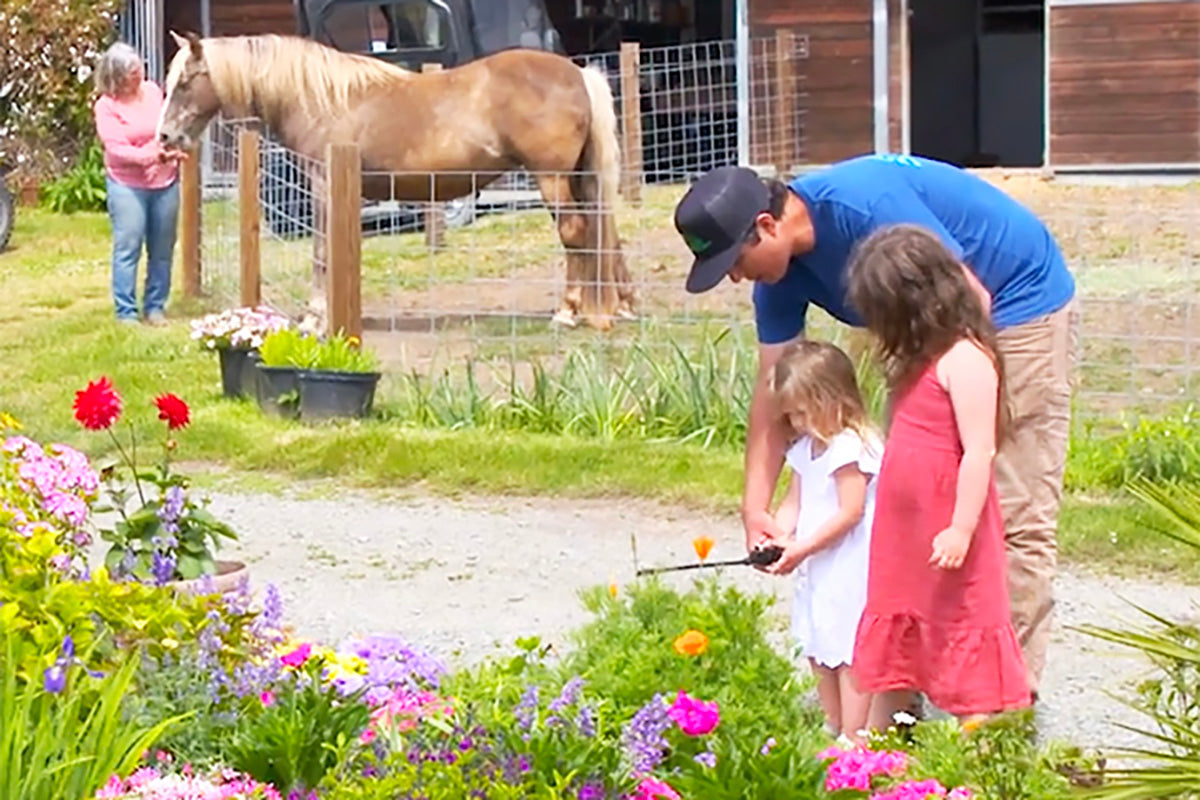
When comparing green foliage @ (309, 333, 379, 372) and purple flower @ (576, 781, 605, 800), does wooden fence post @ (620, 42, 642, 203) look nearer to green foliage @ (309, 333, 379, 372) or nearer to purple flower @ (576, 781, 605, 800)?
green foliage @ (309, 333, 379, 372)

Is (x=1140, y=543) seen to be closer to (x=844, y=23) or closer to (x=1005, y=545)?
(x=1005, y=545)

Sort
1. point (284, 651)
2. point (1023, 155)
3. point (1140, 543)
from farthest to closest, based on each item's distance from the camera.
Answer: point (1023, 155), point (1140, 543), point (284, 651)

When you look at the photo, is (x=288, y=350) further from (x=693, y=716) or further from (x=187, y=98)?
(x=693, y=716)

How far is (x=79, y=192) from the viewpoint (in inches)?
826

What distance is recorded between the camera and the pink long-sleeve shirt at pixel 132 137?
12914mm

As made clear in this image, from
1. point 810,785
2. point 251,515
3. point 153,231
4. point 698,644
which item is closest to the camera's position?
point 810,785

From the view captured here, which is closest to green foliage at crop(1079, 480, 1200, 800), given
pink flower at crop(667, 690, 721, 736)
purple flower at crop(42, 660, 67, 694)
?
pink flower at crop(667, 690, 721, 736)

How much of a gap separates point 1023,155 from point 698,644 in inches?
794

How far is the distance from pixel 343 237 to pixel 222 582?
180 inches

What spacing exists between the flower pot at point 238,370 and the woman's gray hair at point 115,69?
3286 millimetres

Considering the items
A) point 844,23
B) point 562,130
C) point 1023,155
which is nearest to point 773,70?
A: point 844,23

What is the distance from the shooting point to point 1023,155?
930 inches

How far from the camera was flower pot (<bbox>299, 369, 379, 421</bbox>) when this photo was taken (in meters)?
9.43

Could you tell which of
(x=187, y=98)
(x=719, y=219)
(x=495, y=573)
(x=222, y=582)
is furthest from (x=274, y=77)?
(x=719, y=219)
